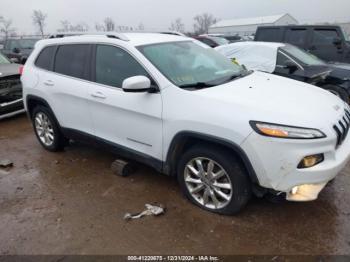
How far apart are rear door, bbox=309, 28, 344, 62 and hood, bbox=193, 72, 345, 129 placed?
6.47 m

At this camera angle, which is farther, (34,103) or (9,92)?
(9,92)

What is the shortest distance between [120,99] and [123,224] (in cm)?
134

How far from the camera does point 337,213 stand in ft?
10.9

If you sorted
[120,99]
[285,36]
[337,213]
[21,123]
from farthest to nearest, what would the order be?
[285,36] < [21,123] < [120,99] < [337,213]

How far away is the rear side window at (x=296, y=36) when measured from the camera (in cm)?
954

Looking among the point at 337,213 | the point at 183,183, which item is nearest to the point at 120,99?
the point at 183,183

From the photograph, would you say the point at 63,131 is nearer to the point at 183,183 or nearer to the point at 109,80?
the point at 109,80

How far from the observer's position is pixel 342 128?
3.08 meters

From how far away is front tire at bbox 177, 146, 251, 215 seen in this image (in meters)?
3.06

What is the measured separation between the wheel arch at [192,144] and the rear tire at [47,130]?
220 centimetres

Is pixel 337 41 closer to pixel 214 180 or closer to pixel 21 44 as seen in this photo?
pixel 214 180

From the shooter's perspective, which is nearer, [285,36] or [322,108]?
[322,108]

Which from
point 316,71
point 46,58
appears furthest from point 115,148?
point 316,71

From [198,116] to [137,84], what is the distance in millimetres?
697
